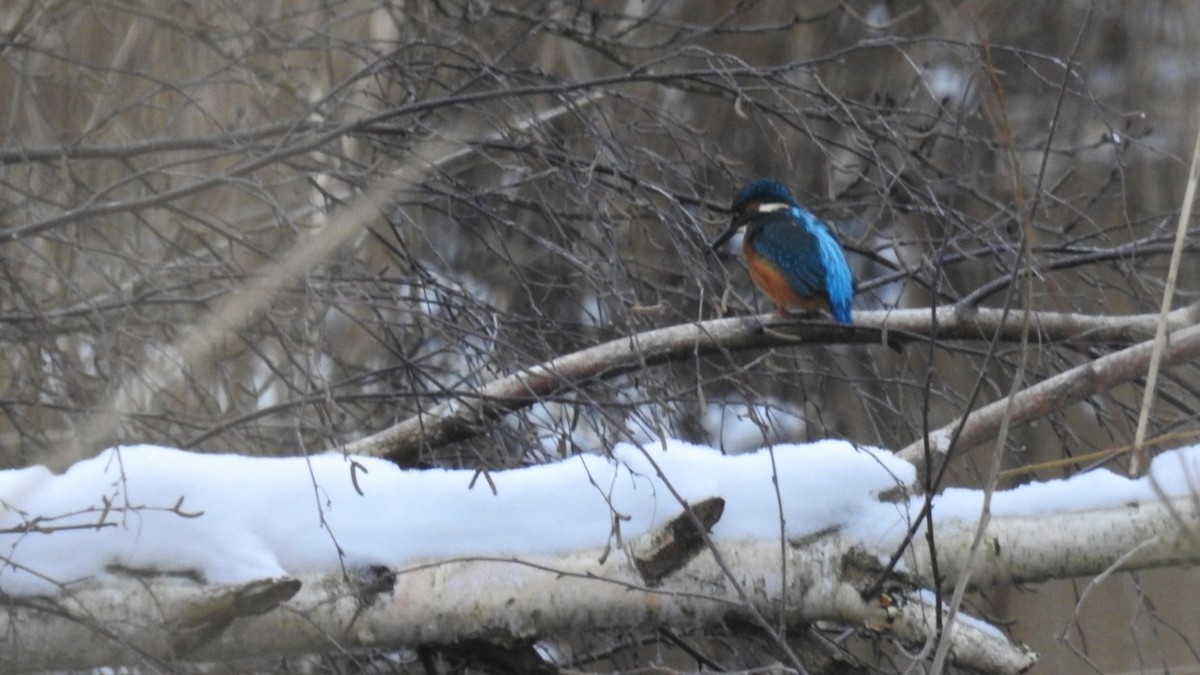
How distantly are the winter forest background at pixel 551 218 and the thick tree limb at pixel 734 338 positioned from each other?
54 mm

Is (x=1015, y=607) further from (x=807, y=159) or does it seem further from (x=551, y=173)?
(x=551, y=173)

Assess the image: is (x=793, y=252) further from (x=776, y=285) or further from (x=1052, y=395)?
(x=1052, y=395)

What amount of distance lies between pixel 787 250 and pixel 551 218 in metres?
1.24

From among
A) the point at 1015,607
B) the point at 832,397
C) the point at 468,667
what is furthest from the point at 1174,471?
the point at 1015,607

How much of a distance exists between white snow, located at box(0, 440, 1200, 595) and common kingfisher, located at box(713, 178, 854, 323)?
1.42m

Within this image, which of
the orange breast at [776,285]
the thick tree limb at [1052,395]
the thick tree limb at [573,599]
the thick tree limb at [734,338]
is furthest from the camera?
the orange breast at [776,285]

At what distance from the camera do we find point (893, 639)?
2521 millimetres

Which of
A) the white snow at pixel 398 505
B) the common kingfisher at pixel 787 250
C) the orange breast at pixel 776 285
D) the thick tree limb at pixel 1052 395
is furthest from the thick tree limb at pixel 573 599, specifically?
the orange breast at pixel 776 285

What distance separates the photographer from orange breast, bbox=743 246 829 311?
160 inches

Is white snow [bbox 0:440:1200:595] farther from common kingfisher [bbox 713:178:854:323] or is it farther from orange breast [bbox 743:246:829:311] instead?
orange breast [bbox 743:246:829:311]

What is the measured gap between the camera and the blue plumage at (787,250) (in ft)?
12.8

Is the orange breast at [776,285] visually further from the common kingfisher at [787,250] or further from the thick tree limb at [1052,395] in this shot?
the thick tree limb at [1052,395]

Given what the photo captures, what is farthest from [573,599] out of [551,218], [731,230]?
[731,230]

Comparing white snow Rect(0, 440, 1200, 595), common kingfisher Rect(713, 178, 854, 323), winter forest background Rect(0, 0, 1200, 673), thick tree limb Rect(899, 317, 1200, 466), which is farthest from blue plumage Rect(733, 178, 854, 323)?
white snow Rect(0, 440, 1200, 595)
